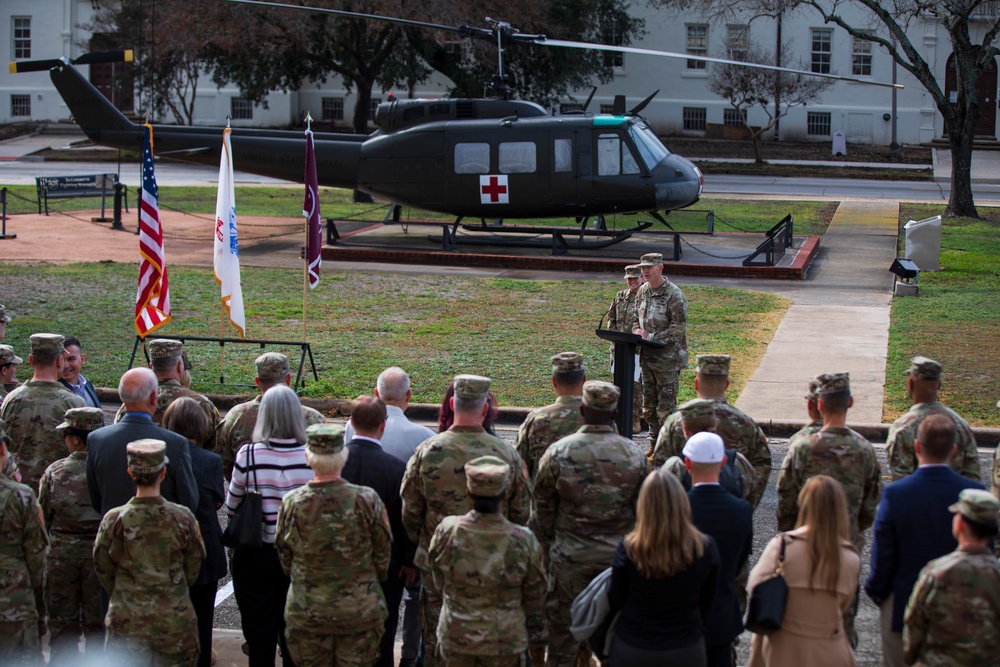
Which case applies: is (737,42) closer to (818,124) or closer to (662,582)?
(818,124)

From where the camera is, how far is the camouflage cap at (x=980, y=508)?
5.07 m

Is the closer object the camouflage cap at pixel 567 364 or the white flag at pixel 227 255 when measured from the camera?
the camouflage cap at pixel 567 364

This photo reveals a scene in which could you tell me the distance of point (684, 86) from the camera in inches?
2126

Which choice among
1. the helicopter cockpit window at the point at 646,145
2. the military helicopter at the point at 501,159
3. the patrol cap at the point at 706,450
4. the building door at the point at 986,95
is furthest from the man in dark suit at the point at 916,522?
the building door at the point at 986,95

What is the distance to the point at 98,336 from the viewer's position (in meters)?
15.9

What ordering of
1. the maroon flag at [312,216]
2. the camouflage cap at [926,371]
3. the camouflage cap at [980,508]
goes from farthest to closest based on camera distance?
1. the maroon flag at [312,216]
2. the camouflage cap at [926,371]
3. the camouflage cap at [980,508]

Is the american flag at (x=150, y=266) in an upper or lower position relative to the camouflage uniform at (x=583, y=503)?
upper

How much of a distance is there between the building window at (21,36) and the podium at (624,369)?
53.7 meters

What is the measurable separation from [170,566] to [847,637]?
11.3 feet

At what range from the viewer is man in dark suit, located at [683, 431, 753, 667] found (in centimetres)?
579

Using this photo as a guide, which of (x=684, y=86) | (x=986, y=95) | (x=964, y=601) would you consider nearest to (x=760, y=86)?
(x=684, y=86)

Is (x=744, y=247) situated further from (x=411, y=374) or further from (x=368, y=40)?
(x=368, y=40)

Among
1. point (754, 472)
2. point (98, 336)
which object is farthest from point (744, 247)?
point (754, 472)

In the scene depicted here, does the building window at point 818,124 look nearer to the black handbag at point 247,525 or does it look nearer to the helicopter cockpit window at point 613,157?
the helicopter cockpit window at point 613,157
